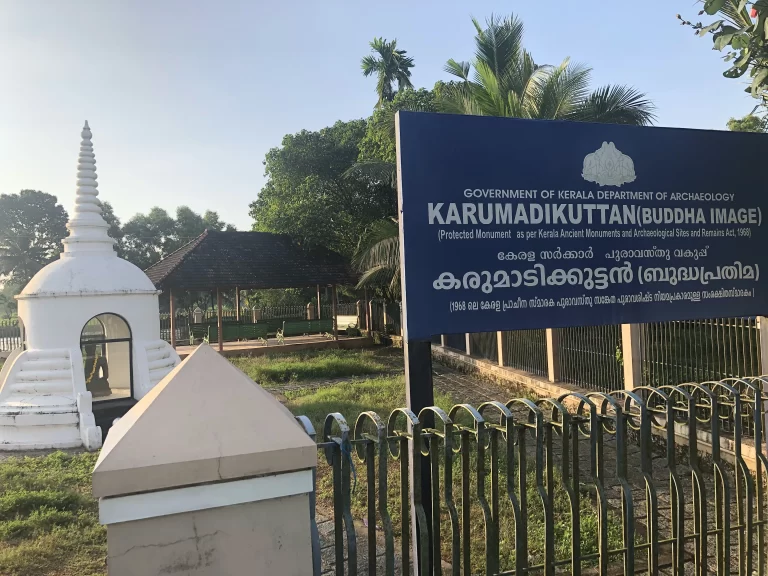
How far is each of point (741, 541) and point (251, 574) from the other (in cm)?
248

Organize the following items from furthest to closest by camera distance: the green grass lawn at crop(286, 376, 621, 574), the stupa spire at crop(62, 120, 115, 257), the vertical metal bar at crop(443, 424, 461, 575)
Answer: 1. the stupa spire at crop(62, 120, 115, 257)
2. the green grass lawn at crop(286, 376, 621, 574)
3. the vertical metal bar at crop(443, 424, 461, 575)

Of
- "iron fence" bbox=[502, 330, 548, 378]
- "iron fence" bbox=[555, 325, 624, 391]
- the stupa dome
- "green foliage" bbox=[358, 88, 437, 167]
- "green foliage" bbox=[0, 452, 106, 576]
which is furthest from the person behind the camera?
"green foliage" bbox=[358, 88, 437, 167]

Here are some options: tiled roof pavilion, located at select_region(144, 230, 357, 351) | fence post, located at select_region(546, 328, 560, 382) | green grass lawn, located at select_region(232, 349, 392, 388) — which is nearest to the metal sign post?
fence post, located at select_region(546, 328, 560, 382)

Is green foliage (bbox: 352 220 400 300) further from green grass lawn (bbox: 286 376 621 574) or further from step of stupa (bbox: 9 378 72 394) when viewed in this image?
step of stupa (bbox: 9 378 72 394)

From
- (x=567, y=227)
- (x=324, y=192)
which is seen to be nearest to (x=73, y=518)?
(x=567, y=227)

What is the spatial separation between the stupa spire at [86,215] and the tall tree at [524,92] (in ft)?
20.9

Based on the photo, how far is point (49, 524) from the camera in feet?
15.6

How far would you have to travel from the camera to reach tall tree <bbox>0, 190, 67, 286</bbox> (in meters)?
37.2

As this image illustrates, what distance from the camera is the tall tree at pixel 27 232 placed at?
3716cm

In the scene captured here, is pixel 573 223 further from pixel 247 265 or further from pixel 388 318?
pixel 388 318

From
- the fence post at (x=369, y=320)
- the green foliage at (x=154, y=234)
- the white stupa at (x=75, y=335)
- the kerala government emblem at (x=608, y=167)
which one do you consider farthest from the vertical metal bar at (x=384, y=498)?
the green foliage at (x=154, y=234)

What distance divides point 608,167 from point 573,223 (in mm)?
386

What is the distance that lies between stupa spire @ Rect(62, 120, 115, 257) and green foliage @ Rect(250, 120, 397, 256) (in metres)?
11.0

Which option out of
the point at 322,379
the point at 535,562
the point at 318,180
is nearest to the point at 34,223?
the point at 318,180
